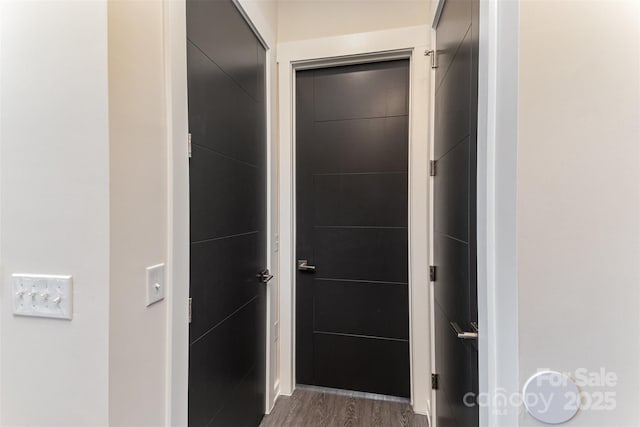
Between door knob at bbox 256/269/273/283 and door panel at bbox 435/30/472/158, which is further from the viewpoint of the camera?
door knob at bbox 256/269/273/283

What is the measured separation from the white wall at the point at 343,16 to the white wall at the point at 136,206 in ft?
4.41

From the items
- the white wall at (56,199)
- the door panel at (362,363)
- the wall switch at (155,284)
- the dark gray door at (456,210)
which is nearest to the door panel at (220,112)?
the white wall at (56,199)

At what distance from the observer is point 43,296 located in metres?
0.80

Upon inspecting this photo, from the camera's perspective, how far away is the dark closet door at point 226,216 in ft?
3.77

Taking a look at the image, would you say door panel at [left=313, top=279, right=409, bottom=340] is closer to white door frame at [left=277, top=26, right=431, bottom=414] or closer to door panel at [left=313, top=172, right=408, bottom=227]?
white door frame at [left=277, top=26, right=431, bottom=414]

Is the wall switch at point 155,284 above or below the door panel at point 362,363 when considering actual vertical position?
above

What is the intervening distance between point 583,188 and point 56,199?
1280 mm

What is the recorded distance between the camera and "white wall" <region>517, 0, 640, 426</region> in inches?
24.2

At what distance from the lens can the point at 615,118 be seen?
62 cm

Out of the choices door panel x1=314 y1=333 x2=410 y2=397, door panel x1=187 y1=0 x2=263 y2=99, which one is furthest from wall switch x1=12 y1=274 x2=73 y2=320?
door panel x1=314 y1=333 x2=410 y2=397

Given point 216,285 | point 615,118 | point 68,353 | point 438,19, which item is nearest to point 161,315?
point 68,353

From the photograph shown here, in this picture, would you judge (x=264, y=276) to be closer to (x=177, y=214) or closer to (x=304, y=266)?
(x=304, y=266)

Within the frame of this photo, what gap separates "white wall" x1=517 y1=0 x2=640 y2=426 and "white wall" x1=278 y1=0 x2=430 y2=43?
1.51m

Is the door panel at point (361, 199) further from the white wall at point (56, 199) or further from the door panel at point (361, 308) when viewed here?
the white wall at point (56, 199)
